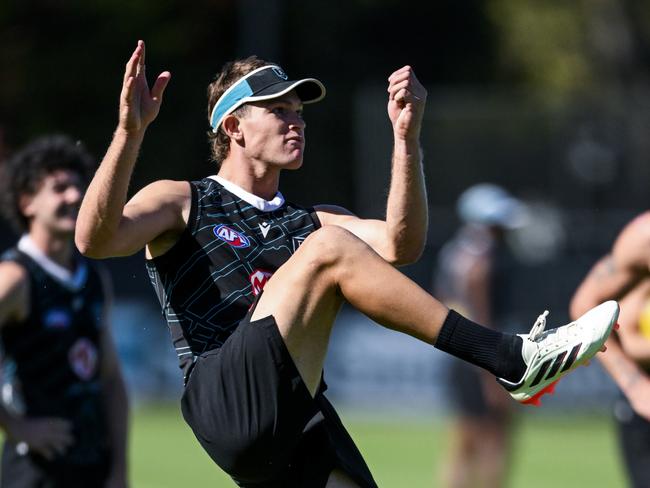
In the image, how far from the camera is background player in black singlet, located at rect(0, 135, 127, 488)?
21.6 feet

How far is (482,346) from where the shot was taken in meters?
5.28

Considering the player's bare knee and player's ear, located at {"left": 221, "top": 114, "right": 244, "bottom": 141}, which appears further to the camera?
player's ear, located at {"left": 221, "top": 114, "right": 244, "bottom": 141}

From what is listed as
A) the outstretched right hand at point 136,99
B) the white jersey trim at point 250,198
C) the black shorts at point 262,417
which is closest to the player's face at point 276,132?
the white jersey trim at point 250,198

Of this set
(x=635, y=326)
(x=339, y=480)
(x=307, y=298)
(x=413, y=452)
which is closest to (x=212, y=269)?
(x=307, y=298)

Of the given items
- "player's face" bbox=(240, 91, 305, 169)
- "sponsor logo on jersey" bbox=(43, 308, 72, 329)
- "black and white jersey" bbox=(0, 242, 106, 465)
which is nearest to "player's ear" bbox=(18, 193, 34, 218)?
"black and white jersey" bbox=(0, 242, 106, 465)

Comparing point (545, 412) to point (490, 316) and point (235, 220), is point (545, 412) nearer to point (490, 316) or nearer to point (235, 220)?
point (490, 316)

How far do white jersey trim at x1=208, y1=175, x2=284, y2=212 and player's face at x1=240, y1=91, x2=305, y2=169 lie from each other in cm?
16

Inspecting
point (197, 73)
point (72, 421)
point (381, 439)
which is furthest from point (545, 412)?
point (72, 421)

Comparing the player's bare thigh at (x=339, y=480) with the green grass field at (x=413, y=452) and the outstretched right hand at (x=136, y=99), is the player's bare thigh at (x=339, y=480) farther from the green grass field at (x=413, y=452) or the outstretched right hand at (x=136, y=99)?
the green grass field at (x=413, y=452)

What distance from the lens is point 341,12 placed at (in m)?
28.0

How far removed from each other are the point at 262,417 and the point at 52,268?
199cm

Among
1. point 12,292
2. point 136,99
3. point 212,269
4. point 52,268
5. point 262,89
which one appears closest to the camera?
point 136,99

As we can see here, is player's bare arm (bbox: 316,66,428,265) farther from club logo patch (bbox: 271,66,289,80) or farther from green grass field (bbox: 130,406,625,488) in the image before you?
green grass field (bbox: 130,406,625,488)

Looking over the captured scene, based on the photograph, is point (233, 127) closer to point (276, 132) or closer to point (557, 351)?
point (276, 132)
